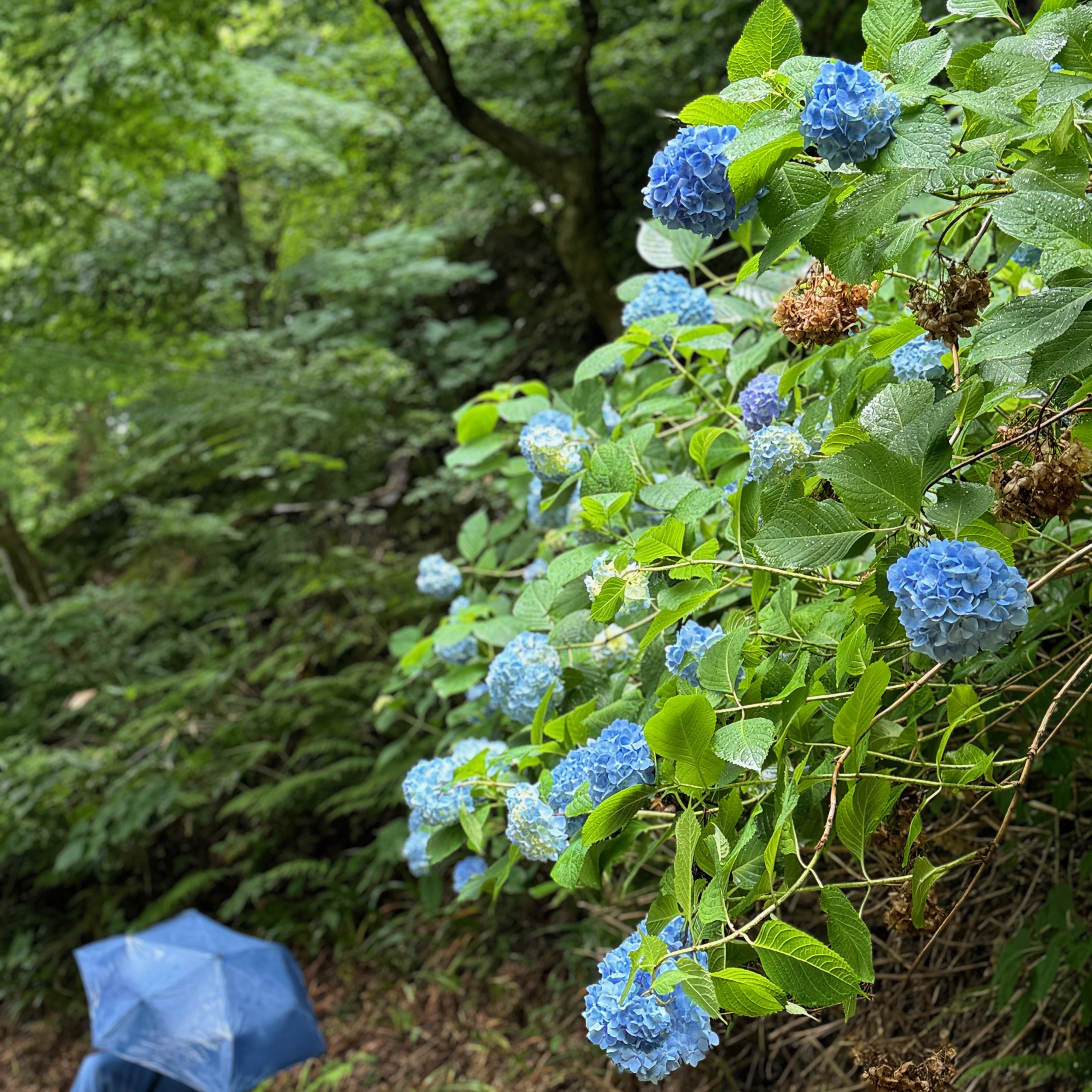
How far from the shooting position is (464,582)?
5.71ft

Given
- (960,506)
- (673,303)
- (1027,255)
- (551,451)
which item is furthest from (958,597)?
(673,303)

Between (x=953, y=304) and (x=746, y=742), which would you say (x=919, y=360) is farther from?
(x=746, y=742)

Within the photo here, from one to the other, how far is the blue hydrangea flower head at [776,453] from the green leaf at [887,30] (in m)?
0.29

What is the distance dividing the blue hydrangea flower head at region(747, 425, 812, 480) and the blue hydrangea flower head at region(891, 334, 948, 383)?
0.33 ft

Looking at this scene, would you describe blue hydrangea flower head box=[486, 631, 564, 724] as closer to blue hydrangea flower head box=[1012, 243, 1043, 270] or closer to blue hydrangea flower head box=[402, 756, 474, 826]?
blue hydrangea flower head box=[402, 756, 474, 826]

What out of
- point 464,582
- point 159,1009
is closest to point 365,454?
point 159,1009

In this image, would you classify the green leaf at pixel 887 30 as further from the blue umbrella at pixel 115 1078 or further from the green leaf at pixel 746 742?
the blue umbrella at pixel 115 1078

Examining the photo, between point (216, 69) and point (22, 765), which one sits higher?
point (216, 69)

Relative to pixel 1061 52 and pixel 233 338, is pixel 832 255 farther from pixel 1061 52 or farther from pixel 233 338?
pixel 233 338

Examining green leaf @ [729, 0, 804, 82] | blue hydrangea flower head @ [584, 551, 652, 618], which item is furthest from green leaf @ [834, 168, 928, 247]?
blue hydrangea flower head @ [584, 551, 652, 618]

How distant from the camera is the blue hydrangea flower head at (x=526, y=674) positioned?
1008 mm

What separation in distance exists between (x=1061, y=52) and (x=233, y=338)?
4.15 metres

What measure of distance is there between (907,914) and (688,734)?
0.25 meters

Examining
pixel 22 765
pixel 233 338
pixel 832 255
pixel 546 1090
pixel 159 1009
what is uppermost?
pixel 832 255
